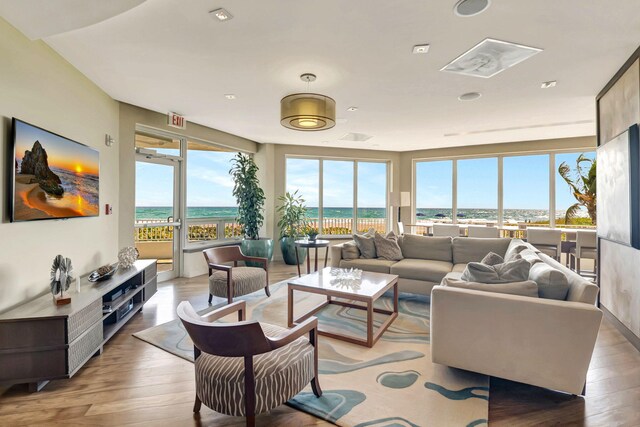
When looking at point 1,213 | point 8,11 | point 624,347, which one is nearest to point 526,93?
point 624,347

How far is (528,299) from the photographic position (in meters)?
2.02

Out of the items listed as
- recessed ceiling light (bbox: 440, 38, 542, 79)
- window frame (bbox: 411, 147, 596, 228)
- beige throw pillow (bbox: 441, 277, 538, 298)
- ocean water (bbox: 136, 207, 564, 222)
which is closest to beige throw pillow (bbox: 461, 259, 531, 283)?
beige throw pillow (bbox: 441, 277, 538, 298)

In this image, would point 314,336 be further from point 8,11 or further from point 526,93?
point 526,93

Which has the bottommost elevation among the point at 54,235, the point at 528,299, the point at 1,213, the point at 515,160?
the point at 528,299

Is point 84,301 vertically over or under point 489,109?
under

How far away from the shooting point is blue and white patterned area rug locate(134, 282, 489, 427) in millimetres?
1825

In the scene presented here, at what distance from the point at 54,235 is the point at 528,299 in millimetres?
3956

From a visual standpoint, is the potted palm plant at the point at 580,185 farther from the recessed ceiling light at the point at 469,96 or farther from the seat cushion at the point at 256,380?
the seat cushion at the point at 256,380

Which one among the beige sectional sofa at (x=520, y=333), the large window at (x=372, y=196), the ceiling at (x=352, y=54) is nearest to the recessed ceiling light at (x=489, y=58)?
the ceiling at (x=352, y=54)

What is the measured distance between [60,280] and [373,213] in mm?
6620

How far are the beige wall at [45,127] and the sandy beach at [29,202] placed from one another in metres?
0.07

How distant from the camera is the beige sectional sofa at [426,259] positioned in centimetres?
391

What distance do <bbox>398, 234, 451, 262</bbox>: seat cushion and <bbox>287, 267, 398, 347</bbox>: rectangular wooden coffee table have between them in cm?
124

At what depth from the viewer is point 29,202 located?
95.5 inches
